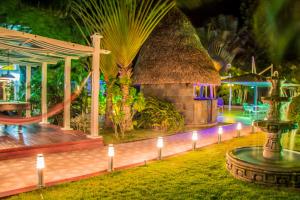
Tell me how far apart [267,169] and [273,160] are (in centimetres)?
81

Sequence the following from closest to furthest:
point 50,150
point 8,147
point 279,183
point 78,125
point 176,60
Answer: point 279,183 < point 8,147 < point 50,150 < point 78,125 < point 176,60

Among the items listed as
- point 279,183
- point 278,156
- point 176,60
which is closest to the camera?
point 279,183

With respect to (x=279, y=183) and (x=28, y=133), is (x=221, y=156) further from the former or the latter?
(x=28, y=133)

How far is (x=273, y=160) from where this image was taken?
6.66 metres

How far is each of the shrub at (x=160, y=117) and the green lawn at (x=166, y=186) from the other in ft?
17.4

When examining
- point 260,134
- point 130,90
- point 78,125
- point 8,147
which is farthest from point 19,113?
point 260,134

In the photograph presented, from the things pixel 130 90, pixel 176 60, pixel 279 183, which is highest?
pixel 176 60

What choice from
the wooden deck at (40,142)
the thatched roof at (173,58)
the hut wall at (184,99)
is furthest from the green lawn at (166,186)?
the thatched roof at (173,58)

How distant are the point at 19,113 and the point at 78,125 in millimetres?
2167

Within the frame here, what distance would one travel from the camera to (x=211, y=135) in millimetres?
12180

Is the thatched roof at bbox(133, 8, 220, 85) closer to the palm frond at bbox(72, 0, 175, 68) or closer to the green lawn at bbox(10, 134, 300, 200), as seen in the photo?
the palm frond at bbox(72, 0, 175, 68)

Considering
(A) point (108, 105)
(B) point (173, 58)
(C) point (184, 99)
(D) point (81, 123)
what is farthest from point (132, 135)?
(B) point (173, 58)

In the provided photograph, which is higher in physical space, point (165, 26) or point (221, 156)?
point (165, 26)

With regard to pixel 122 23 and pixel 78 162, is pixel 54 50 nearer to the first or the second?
pixel 78 162
